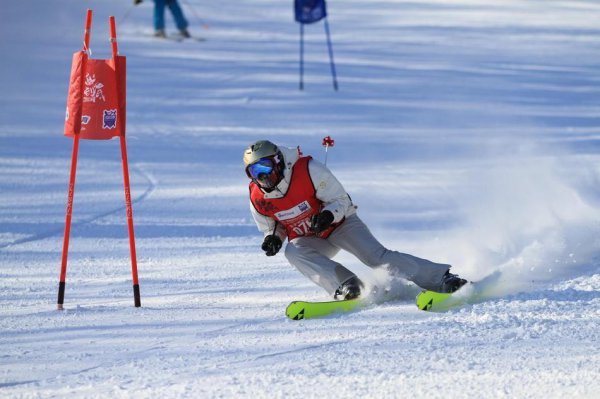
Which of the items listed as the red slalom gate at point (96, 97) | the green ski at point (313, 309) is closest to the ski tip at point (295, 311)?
the green ski at point (313, 309)

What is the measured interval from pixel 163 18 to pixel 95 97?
15.3 meters

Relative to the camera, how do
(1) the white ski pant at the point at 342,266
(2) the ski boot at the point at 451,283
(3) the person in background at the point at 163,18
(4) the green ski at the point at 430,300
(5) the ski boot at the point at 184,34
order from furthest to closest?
(5) the ski boot at the point at 184,34 < (3) the person in background at the point at 163,18 < (1) the white ski pant at the point at 342,266 < (2) the ski boot at the point at 451,283 < (4) the green ski at the point at 430,300

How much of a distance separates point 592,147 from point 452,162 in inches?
80.0

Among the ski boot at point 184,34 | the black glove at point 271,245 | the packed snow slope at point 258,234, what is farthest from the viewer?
the ski boot at point 184,34

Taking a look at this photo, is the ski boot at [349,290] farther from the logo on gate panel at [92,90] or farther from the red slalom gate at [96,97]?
the logo on gate panel at [92,90]

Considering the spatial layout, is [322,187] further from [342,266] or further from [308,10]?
[308,10]

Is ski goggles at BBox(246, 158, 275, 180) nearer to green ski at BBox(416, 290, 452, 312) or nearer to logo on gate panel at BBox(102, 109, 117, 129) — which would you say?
logo on gate panel at BBox(102, 109, 117, 129)

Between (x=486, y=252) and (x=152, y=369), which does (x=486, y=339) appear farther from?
(x=486, y=252)

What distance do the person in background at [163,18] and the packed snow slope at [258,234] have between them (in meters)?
0.40

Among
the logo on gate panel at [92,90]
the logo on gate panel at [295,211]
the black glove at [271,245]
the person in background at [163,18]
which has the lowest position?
the person in background at [163,18]

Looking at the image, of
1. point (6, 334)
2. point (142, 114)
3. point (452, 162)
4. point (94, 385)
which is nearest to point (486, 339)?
point (94, 385)

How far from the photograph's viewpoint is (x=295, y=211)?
6.14 m

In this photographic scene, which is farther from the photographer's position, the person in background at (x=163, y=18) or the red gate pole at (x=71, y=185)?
the person in background at (x=163, y=18)

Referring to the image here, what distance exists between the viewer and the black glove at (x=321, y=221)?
5895mm
